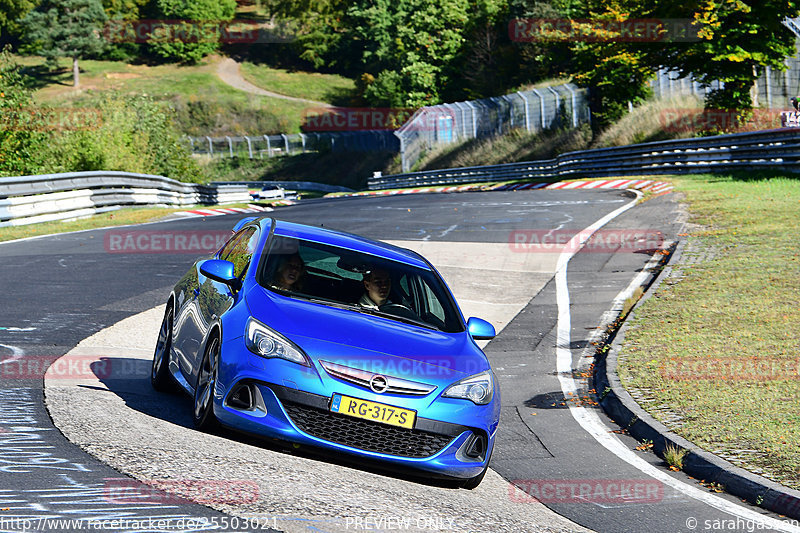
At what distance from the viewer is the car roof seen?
784cm

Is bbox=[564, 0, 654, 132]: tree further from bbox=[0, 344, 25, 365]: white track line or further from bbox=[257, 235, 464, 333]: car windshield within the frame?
bbox=[0, 344, 25, 365]: white track line

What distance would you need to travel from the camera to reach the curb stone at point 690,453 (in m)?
6.67

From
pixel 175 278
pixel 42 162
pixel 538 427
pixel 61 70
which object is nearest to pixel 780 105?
pixel 42 162

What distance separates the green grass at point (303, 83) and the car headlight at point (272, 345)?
111m

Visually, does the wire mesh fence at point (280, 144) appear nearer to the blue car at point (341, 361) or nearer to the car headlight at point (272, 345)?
the blue car at point (341, 361)

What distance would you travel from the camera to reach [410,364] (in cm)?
643

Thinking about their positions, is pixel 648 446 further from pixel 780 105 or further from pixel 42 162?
pixel 780 105

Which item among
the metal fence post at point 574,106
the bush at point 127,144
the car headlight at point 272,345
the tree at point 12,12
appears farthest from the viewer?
the tree at point 12,12

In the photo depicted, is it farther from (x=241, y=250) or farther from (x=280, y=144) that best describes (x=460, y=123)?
(x=241, y=250)

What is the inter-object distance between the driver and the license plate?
1.35 meters

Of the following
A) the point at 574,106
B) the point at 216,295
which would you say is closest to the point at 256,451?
the point at 216,295

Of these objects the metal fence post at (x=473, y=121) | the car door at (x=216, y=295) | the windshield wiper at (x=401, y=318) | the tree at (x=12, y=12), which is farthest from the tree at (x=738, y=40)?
the tree at (x=12, y=12)

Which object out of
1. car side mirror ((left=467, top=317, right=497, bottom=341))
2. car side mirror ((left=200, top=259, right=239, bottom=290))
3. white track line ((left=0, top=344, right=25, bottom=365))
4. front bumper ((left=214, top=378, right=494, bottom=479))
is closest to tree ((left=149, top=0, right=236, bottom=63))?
white track line ((left=0, top=344, right=25, bottom=365))

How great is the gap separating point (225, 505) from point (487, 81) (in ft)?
252
